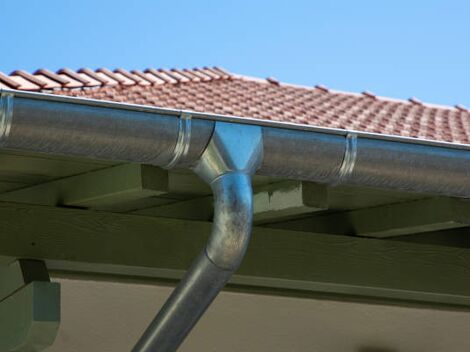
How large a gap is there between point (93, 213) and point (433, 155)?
4.21ft

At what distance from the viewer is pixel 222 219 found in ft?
11.9

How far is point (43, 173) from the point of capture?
4.31 metres

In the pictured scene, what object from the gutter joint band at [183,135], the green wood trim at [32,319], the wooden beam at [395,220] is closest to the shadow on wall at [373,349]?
the wooden beam at [395,220]

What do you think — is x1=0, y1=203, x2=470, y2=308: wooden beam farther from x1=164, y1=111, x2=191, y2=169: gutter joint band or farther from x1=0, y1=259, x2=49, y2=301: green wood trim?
x1=164, y1=111, x2=191, y2=169: gutter joint band

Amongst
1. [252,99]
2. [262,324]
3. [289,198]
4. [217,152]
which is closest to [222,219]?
[217,152]

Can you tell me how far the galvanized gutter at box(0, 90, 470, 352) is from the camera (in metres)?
3.43

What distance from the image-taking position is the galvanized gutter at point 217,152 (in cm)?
343

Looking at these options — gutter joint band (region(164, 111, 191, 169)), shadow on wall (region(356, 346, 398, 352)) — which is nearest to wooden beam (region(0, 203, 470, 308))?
shadow on wall (region(356, 346, 398, 352))

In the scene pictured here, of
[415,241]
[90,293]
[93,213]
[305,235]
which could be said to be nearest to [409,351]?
[415,241]

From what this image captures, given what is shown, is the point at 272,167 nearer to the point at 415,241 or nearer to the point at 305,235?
the point at 305,235

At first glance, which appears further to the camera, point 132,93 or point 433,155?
point 132,93

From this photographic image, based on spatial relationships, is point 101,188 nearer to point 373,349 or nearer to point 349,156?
point 349,156

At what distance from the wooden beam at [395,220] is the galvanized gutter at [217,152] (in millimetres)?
654

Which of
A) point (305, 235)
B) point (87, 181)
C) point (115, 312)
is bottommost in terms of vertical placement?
point (115, 312)
